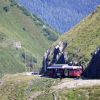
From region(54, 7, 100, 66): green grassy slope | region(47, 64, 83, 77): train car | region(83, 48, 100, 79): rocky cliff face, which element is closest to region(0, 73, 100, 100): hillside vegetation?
region(47, 64, 83, 77): train car

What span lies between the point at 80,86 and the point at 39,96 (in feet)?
30.5

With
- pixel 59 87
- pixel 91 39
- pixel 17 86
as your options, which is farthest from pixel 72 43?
pixel 59 87

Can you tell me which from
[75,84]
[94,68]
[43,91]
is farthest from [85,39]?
[75,84]

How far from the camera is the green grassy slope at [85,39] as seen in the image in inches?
5404

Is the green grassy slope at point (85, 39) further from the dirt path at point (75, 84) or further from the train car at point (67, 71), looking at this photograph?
the dirt path at point (75, 84)

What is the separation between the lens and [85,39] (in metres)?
148

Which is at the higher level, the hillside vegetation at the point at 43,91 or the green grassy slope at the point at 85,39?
the green grassy slope at the point at 85,39

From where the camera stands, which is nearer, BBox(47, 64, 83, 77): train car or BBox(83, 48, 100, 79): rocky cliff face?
BBox(83, 48, 100, 79): rocky cliff face

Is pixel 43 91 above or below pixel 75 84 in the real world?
below

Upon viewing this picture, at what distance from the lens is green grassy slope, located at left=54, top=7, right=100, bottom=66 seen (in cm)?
13725

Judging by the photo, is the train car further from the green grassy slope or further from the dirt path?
the dirt path

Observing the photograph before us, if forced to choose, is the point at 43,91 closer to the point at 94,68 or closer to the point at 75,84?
the point at 75,84

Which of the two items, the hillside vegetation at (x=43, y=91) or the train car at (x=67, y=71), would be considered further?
the train car at (x=67, y=71)

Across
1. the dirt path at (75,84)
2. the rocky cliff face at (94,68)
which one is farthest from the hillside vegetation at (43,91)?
the rocky cliff face at (94,68)
